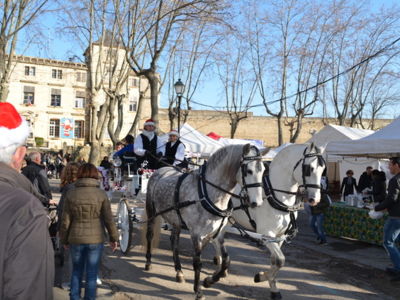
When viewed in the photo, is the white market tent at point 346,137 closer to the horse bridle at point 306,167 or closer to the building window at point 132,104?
the horse bridle at point 306,167

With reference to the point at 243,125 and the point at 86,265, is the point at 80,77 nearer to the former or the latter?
the point at 243,125

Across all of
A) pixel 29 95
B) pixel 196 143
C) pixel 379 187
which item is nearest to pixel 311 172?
pixel 379 187

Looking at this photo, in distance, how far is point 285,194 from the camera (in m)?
5.41

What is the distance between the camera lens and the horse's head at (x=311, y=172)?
538 centimetres

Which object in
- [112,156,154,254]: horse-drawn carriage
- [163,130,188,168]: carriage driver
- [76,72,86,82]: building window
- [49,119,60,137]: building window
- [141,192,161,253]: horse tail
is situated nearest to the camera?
[141,192,161,253]: horse tail

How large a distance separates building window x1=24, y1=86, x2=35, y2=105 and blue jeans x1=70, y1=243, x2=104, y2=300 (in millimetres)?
42645

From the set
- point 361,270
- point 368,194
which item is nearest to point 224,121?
point 368,194

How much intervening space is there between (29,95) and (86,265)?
43.2 m

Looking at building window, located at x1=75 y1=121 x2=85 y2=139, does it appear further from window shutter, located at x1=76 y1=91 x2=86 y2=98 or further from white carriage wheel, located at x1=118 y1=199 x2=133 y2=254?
white carriage wheel, located at x1=118 y1=199 x2=133 y2=254

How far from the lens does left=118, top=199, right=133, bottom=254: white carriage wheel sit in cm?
664

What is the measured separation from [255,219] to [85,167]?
258cm

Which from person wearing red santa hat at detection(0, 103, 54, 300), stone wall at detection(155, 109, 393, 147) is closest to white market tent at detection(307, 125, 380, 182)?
person wearing red santa hat at detection(0, 103, 54, 300)

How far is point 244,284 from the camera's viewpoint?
5.62 metres

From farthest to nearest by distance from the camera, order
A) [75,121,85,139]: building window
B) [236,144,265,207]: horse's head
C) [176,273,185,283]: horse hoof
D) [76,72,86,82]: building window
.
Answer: [76,72,86,82]: building window, [75,121,85,139]: building window, [176,273,185,283]: horse hoof, [236,144,265,207]: horse's head
